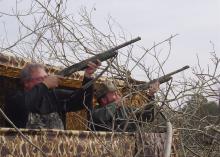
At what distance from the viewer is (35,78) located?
192 inches

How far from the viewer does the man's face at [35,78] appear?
192 inches

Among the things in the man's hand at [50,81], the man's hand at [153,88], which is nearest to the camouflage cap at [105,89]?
the man's hand at [153,88]

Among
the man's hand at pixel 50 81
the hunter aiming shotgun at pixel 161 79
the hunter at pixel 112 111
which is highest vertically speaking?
the hunter aiming shotgun at pixel 161 79

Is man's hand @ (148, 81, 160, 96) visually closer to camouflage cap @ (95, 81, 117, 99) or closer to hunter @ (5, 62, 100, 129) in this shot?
camouflage cap @ (95, 81, 117, 99)

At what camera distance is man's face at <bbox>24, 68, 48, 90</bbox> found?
16.0 feet

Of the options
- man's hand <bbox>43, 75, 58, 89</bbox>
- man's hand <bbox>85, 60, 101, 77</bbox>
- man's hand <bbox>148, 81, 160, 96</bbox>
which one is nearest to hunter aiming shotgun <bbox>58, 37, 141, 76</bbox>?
man's hand <bbox>85, 60, 101, 77</bbox>

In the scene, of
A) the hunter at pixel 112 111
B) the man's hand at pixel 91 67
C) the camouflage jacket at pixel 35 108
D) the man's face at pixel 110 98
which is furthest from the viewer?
the man's face at pixel 110 98

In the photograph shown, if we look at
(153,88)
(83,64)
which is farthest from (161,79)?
(83,64)

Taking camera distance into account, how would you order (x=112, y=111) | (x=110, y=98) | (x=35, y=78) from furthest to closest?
(x=110, y=98), (x=112, y=111), (x=35, y=78)

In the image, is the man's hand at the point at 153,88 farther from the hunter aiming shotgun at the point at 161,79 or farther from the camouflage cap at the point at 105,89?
the camouflage cap at the point at 105,89

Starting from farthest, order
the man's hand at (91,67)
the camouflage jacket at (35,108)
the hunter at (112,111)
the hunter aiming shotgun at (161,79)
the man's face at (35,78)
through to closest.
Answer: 1. the hunter aiming shotgun at (161,79)
2. the man's hand at (91,67)
3. the hunter at (112,111)
4. the man's face at (35,78)
5. the camouflage jacket at (35,108)

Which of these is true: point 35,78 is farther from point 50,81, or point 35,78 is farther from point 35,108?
point 35,108

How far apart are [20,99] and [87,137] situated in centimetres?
82

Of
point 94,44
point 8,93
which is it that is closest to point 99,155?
point 8,93
